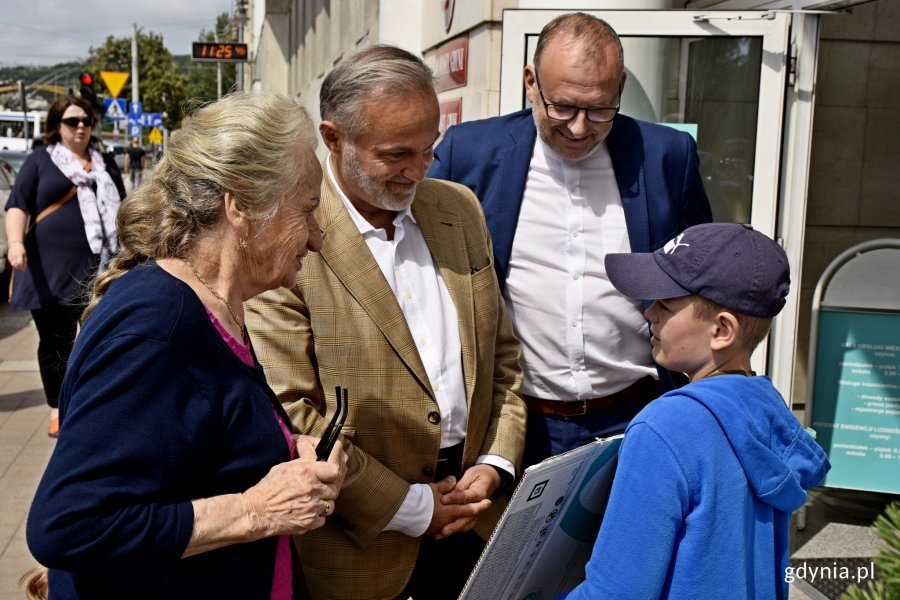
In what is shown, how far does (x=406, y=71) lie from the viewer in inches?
85.0

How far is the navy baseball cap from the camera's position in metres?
1.73

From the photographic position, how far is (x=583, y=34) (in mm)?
2541

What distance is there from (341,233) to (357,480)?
57 centimetres

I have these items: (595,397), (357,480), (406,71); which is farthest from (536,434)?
(406,71)

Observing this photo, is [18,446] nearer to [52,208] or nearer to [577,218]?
[52,208]

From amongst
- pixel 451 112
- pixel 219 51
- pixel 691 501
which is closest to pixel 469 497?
pixel 691 501

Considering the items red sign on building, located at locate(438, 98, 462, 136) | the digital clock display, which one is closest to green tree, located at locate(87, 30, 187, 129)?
the digital clock display

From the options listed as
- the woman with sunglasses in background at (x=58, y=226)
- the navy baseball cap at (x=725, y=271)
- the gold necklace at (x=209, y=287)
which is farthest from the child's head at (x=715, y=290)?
the woman with sunglasses in background at (x=58, y=226)

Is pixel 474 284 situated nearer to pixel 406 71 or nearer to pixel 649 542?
pixel 406 71

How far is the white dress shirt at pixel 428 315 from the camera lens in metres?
2.26

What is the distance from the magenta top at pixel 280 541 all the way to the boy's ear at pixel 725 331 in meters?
0.82

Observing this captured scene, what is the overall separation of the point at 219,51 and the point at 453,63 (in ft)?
58.9

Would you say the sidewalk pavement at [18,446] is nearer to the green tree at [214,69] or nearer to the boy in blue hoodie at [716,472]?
the boy in blue hoodie at [716,472]

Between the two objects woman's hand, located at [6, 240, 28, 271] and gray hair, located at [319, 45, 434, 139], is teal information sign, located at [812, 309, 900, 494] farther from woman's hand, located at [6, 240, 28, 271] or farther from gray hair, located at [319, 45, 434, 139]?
woman's hand, located at [6, 240, 28, 271]
